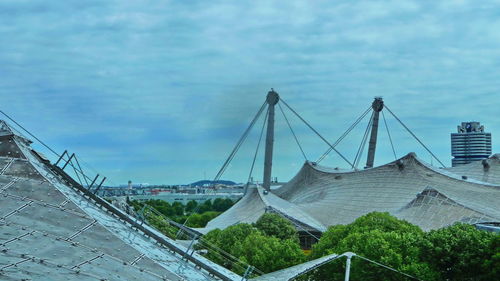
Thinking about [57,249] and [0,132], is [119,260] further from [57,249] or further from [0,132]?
[0,132]

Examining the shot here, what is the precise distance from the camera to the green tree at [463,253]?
51156 millimetres

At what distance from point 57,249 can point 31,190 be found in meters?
4.04

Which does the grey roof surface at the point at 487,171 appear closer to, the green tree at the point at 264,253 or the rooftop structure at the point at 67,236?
the green tree at the point at 264,253

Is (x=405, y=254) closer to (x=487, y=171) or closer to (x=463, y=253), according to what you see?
(x=463, y=253)

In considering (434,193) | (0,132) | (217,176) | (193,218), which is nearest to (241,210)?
(217,176)

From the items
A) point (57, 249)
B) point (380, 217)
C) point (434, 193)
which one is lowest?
point (57, 249)

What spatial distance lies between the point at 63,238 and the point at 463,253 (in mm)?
35267

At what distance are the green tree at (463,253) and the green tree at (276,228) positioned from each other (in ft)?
122

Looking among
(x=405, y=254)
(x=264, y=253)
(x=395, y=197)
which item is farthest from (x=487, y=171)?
(x=405, y=254)

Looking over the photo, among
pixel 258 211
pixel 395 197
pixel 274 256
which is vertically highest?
pixel 395 197

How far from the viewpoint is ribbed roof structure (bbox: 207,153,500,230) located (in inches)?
3583

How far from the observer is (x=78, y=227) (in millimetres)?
25438

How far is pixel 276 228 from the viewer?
90375 millimetres

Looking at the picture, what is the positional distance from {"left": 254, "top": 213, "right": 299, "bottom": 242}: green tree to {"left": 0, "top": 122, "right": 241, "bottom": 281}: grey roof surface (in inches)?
2388
